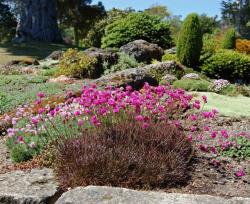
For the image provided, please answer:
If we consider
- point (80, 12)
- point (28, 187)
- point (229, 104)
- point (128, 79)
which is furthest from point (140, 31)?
point (80, 12)

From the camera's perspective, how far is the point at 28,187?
5.05 meters

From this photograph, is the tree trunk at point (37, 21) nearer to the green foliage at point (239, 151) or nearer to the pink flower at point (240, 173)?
the green foliage at point (239, 151)

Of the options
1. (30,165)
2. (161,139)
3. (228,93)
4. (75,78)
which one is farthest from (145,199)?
(75,78)

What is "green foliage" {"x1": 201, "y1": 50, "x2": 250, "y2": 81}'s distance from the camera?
1609cm

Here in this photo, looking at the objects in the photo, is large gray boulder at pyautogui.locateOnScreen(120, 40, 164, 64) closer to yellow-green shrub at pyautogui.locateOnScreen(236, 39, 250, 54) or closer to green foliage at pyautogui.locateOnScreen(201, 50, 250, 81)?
green foliage at pyautogui.locateOnScreen(201, 50, 250, 81)

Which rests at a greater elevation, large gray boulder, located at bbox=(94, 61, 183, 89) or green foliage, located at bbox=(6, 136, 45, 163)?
large gray boulder, located at bbox=(94, 61, 183, 89)

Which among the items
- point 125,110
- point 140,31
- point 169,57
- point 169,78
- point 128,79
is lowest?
point 169,78

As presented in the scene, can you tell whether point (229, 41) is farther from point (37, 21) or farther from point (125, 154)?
point (125, 154)

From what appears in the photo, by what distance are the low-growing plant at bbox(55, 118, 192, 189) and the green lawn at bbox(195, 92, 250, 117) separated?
350cm

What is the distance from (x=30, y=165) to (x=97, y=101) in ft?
3.81

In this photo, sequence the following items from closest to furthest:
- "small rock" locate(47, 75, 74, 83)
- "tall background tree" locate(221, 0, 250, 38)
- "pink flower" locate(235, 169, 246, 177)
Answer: "pink flower" locate(235, 169, 246, 177)
"small rock" locate(47, 75, 74, 83)
"tall background tree" locate(221, 0, 250, 38)

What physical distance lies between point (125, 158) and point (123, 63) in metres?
10.2

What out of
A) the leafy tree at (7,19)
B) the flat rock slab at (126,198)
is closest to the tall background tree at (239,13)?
the leafy tree at (7,19)

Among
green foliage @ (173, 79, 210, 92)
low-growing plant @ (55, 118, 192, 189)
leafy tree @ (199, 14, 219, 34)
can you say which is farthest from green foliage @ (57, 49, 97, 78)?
leafy tree @ (199, 14, 219, 34)
